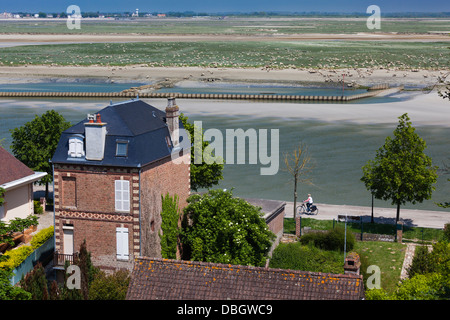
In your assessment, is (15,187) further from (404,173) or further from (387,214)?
(387,214)

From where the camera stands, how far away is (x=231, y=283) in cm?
2512

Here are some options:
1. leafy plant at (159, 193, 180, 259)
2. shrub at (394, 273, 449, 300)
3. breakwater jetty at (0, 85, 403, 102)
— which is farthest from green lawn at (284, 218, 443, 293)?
breakwater jetty at (0, 85, 403, 102)

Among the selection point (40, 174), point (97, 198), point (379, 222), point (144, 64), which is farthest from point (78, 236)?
point (144, 64)

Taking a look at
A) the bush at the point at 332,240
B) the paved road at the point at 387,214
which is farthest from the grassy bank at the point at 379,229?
the bush at the point at 332,240

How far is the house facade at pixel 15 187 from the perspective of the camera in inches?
1703

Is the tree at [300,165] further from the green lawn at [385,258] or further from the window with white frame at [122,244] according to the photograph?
the window with white frame at [122,244]

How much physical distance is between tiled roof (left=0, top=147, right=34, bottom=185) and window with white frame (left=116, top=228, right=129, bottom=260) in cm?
1100

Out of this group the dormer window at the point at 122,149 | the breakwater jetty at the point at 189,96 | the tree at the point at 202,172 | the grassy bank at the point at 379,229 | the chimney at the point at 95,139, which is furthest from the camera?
the breakwater jetty at the point at 189,96

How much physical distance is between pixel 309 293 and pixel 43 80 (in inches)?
4733

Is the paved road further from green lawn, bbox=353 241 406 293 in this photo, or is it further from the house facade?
the house facade

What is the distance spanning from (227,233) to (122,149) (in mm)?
6675

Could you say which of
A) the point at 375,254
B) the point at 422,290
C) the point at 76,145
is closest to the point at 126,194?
the point at 76,145

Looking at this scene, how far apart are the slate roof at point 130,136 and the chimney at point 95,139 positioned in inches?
9.1
